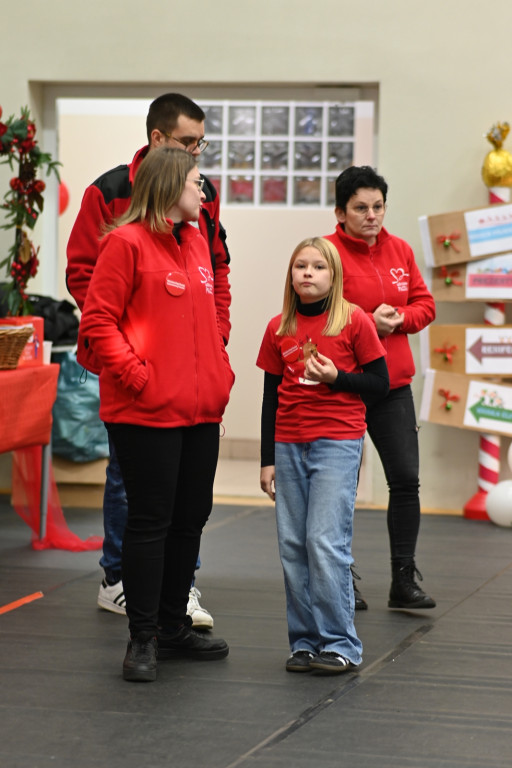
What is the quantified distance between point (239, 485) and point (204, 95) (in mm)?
2096

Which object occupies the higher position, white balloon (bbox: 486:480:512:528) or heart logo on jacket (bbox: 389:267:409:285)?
heart logo on jacket (bbox: 389:267:409:285)

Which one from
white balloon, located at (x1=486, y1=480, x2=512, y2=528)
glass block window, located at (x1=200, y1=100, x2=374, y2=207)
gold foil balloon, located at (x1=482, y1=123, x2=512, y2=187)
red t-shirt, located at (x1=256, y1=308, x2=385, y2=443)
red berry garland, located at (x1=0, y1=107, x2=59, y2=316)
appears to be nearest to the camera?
red t-shirt, located at (x1=256, y1=308, x2=385, y2=443)

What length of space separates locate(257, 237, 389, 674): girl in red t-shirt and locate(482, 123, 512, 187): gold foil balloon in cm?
258

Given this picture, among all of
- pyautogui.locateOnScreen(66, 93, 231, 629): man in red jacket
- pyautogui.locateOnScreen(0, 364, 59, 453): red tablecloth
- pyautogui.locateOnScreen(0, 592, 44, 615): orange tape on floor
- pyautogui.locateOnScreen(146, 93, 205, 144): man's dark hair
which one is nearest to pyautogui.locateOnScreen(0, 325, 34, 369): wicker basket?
pyautogui.locateOnScreen(0, 364, 59, 453): red tablecloth

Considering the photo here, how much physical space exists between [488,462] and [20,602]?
2.57m

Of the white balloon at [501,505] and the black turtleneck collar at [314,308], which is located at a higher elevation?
the black turtleneck collar at [314,308]

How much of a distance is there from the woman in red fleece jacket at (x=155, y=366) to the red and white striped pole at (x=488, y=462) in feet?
9.12

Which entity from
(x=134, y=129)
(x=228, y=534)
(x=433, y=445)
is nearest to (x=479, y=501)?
(x=433, y=445)

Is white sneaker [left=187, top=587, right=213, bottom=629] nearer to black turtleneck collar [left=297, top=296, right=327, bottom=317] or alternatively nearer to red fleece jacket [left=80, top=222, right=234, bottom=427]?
red fleece jacket [left=80, top=222, right=234, bottom=427]

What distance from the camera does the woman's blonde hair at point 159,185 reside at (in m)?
2.88

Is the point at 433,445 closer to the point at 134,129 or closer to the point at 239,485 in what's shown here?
the point at 239,485

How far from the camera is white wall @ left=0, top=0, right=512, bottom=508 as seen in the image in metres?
5.61

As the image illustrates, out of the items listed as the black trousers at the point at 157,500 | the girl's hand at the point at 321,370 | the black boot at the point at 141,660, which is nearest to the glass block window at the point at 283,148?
the girl's hand at the point at 321,370

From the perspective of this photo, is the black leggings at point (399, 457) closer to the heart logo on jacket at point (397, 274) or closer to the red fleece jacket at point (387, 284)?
the red fleece jacket at point (387, 284)
